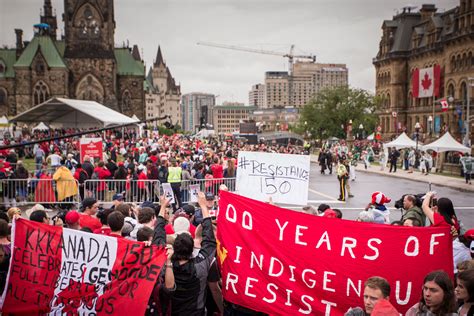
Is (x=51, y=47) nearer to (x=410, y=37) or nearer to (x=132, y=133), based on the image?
(x=132, y=133)

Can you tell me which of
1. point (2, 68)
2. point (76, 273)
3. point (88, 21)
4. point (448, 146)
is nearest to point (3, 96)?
point (2, 68)

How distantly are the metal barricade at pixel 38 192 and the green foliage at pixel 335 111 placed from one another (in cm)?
5484

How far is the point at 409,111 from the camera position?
2699 inches

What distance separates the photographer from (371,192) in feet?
73.0

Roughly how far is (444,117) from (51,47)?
58.0 metres

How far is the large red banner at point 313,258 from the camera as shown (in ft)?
15.8

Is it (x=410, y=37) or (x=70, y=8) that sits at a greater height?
(x=70, y=8)

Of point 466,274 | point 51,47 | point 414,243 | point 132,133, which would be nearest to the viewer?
point 466,274

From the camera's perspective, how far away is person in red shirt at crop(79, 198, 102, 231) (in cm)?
718

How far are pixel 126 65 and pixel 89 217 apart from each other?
78.3 m

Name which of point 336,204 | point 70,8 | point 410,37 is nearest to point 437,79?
point 410,37

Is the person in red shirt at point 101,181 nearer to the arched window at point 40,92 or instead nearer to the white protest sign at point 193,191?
the white protest sign at point 193,191

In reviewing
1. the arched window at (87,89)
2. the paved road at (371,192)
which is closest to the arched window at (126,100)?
the arched window at (87,89)

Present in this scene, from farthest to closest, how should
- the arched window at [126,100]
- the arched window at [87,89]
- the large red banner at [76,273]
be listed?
1. the arched window at [126,100]
2. the arched window at [87,89]
3. the large red banner at [76,273]
